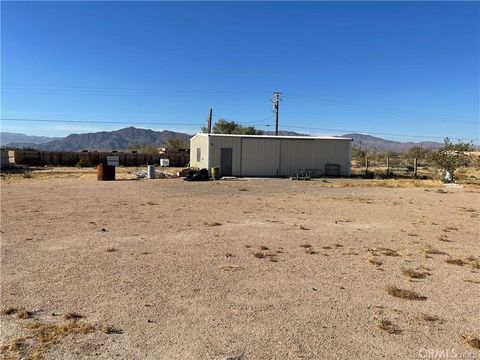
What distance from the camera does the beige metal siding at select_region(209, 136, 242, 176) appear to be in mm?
29203

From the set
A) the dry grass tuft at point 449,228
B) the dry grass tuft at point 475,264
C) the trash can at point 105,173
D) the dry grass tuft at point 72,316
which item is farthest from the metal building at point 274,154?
the dry grass tuft at point 72,316

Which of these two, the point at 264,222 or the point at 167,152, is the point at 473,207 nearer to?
the point at 264,222

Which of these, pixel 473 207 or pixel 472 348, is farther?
pixel 473 207

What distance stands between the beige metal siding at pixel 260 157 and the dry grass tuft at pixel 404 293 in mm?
24116

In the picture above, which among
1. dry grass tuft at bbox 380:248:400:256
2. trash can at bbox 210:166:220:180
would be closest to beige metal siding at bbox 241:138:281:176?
trash can at bbox 210:166:220:180

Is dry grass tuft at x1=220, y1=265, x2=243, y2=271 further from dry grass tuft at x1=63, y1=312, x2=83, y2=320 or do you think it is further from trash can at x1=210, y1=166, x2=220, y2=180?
trash can at x1=210, y1=166, x2=220, y2=180

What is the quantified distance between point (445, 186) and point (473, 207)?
30.3 ft

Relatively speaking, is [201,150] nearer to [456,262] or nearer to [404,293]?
[456,262]

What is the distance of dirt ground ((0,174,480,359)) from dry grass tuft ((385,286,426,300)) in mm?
21

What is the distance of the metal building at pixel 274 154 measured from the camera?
29438 mm

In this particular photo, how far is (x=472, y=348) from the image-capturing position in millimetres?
4094

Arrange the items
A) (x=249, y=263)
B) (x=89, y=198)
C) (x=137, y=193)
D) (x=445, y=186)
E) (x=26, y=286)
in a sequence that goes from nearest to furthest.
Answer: (x=26, y=286), (x=249, y=263), (x=89, y=198), (x=137, y=193), (x=445, y=186)

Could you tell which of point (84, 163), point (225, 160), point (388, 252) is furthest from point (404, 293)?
point (84, 163)

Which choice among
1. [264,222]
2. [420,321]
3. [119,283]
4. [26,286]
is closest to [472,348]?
[420,321]
